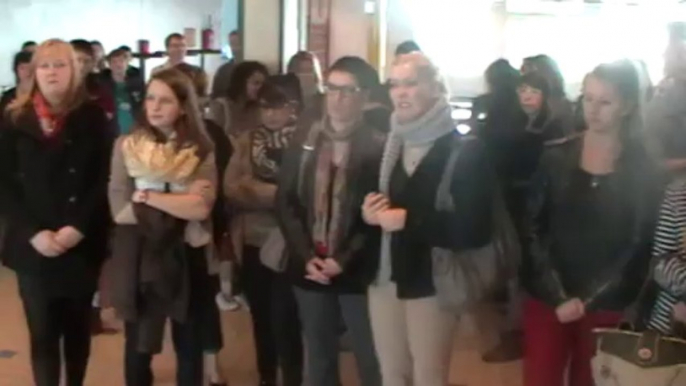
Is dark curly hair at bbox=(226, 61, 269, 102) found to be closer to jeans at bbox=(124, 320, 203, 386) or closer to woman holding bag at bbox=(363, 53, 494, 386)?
jeans at bbox=(124, 320, 203, 386)

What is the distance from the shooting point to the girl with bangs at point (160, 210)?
3.57 metres

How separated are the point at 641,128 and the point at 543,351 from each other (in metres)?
0.81

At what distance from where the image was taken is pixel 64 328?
154 inches

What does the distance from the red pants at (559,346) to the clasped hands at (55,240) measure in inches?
68.1

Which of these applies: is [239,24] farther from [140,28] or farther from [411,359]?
[411,359]

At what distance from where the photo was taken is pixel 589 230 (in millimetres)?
3193

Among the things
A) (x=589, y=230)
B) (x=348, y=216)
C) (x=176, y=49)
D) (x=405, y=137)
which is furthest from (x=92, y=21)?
(x=589, y=230)

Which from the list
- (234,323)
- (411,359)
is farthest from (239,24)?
(411,359)

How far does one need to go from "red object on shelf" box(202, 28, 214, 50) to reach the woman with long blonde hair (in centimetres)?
402

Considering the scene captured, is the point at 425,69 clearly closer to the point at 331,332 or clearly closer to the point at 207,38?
the point at 331,332

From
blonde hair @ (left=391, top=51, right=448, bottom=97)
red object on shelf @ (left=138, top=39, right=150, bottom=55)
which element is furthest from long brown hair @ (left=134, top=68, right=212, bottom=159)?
red object on shelf @ (left=138, top=39, right=150, bottom=55)

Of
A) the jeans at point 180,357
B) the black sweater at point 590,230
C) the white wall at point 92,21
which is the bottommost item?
the jeans at point 180,357

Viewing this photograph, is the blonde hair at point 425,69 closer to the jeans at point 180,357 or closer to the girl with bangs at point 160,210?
the girl with bangs at point 160,210

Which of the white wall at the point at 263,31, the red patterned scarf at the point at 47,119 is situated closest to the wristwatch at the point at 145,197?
the red patterned scarf at the point at 47,119
